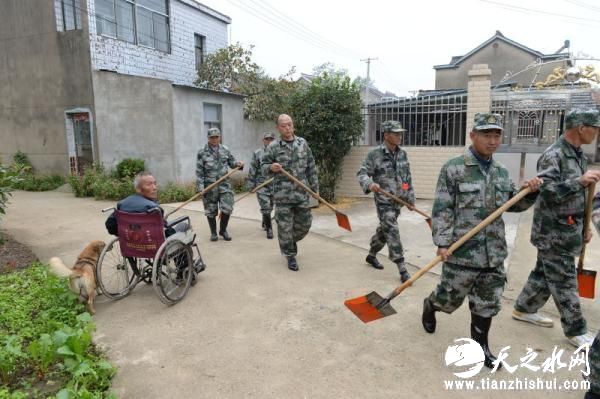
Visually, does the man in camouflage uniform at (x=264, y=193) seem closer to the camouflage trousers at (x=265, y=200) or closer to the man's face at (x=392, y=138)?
the camouflage trousers at (x=265, y=200)

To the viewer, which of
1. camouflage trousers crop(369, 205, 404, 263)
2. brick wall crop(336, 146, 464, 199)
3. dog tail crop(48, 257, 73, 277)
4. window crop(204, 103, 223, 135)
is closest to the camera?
dog tail crop(48, 257, 73, 277)

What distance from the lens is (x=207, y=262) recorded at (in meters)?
5.35

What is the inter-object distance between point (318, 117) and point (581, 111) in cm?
591

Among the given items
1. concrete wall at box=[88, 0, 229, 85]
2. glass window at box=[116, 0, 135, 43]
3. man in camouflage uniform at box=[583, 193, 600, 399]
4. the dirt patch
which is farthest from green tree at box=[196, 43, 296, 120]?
man in camouflage uniform at box=[583, 193, 600, 399]

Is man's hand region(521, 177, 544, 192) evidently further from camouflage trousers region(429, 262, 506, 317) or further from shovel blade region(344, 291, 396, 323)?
shovel blade region(344, 291, 396, 323)

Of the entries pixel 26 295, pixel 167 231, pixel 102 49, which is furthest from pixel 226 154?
pixel 102 49

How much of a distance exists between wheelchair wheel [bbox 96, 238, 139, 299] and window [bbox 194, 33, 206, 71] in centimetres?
1186

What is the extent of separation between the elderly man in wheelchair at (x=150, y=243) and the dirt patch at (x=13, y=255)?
157 centimetres

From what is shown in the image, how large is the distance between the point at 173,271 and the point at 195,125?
→ 312 inches

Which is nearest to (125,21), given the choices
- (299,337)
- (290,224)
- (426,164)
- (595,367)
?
(426,164)

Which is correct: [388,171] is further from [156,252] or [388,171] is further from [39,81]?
[39,81]

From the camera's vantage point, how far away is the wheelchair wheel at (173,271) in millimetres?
3742

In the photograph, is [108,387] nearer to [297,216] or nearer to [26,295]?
[26,295]

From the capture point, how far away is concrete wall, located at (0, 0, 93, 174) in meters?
11.3
